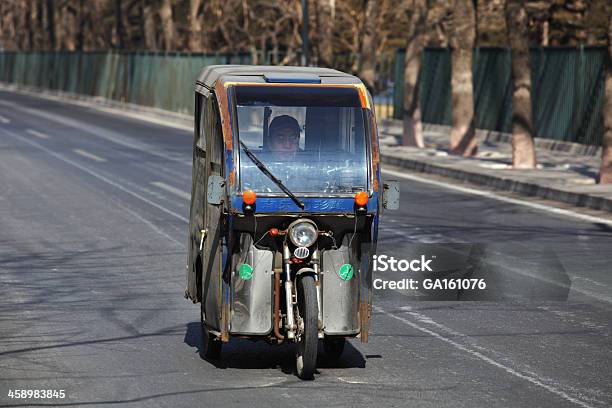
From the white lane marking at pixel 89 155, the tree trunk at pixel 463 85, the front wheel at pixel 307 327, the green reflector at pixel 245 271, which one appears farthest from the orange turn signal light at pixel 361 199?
the tree trunk at pixel 463 85

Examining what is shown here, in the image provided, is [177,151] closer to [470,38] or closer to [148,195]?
[470,38]

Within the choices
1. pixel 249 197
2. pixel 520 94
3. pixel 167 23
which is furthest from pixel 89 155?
pixel 167 23

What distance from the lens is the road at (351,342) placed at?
887cm

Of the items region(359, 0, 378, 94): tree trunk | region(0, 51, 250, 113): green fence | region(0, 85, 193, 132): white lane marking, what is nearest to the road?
region(359, 0, 378, 94): tree trunk

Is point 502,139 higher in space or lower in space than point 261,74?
lower

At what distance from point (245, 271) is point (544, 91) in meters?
26.6

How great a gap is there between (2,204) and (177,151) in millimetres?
12131

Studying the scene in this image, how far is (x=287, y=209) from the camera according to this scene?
912 cm

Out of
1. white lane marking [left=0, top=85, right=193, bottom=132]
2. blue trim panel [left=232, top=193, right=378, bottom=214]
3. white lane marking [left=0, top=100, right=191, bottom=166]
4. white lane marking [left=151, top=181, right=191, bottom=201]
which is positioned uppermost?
blue trim panel [left=232, top=193, right=378, bottom=214]

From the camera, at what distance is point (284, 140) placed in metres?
9.53

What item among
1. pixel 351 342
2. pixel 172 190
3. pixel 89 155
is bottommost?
pixel 89 155

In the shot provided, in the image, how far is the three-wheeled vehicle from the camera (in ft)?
29.9

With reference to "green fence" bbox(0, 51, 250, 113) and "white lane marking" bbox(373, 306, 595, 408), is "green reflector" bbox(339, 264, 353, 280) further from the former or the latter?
"green fence" bbox(0, 51, 250, 113)

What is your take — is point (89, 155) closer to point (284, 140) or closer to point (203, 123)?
point (203, 123)
